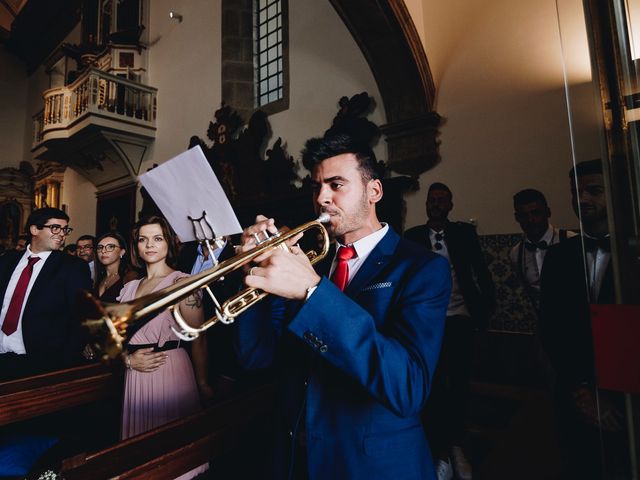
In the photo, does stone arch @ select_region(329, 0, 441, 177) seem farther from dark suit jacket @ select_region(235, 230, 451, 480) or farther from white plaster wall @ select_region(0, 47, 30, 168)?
white plaster wall @ select_region(0, 47, 30, 168)

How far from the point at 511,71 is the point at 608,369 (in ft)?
12.9

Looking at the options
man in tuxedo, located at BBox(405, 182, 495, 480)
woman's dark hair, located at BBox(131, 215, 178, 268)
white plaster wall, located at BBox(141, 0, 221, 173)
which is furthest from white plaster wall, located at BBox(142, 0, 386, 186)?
woman's dark hair, located at BBox(131, 215, 178, 268)

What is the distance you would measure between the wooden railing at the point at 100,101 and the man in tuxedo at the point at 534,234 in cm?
886

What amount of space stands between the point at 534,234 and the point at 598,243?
7.25ft

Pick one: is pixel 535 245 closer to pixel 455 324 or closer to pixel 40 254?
pixel 455 324

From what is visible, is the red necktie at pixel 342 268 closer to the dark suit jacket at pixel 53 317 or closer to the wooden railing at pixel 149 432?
the wooden railing at pixel 149 432

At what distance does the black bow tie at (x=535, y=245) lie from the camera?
2.80 meters

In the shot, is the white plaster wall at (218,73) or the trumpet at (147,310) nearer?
the trumpet at (147,310)

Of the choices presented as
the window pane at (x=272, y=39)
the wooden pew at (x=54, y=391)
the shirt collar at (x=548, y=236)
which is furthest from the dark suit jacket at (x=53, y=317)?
the window pane at (x=272, y=39)

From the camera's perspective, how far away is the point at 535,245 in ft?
9.34

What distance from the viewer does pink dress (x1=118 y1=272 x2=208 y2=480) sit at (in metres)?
2.08

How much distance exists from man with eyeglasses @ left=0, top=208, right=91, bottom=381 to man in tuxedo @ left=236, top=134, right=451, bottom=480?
2287mm

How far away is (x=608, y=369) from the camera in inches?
32.0

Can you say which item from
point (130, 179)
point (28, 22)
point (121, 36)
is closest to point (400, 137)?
point (130, 179)
